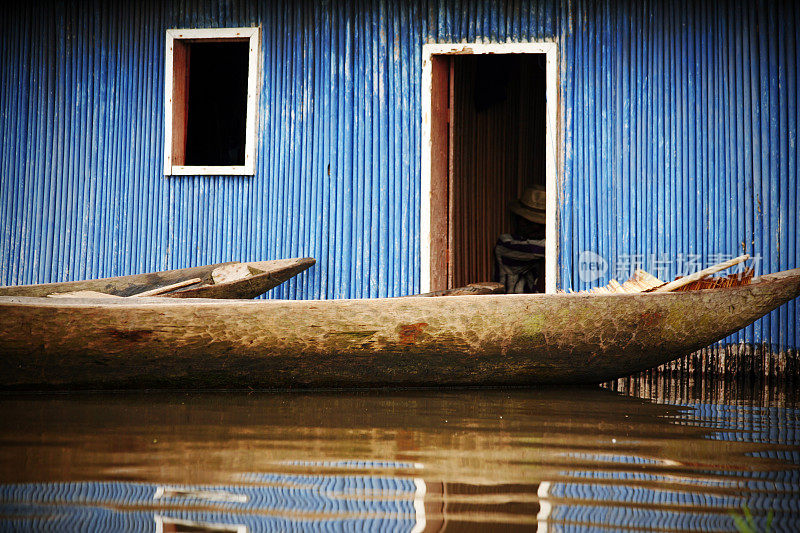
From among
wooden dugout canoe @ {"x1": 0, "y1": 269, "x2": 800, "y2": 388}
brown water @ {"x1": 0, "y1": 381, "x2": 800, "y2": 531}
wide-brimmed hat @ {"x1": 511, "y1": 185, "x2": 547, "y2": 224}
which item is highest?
wide-brimmed hat @ {"x1": 511, "y1": 185, "x2": 547, "y2": 224}

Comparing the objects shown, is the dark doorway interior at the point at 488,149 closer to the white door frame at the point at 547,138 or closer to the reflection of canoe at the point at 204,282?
the white door frame at the point at 547,138

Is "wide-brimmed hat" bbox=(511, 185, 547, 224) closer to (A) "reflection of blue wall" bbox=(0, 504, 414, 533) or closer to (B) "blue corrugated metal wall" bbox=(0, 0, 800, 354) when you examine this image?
(B) "blue corrugated metal wall" bbox=(0, 0, 800, 354)

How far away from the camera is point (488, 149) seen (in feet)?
31.6

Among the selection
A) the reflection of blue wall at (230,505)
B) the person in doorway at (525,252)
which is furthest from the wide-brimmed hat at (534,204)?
the reflection of blue wall at (230,505)

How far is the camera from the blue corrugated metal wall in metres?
6.38

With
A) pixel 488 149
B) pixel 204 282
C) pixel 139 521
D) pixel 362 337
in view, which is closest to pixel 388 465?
pixel 139 521

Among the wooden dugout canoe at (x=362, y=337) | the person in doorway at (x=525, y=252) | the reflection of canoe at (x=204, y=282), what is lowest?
the wooden dugout canoe at (x=362, y=337)

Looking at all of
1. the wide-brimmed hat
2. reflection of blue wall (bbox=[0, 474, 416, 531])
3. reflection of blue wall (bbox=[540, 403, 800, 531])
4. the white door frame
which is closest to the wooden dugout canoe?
reflection of blue wall (bbox=[540, 403, 800, 531])

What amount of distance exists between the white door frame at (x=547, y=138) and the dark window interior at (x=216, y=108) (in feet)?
12.1

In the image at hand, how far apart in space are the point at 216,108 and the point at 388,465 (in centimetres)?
797

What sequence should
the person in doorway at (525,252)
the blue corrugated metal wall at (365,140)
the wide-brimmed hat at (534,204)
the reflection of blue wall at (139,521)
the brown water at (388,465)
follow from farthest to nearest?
the wide-brimmed hat at (534,204) → the person in doorway at (525,252) → the blue corrugated metal wall at (365,140) → the brown water at (388,465) → the reflection of blue wall at (139,521)

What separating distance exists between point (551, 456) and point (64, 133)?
613cm

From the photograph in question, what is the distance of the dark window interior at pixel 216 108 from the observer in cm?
966

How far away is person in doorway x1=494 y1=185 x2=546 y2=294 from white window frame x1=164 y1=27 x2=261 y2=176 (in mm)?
3600
